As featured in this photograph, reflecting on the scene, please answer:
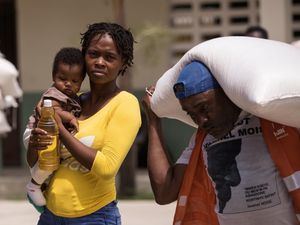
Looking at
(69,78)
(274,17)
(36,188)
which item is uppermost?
(69,78)

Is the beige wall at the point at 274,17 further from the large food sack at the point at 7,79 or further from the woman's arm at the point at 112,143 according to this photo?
the woman's arm at the point at 112,143

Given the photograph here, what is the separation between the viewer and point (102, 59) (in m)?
3.07

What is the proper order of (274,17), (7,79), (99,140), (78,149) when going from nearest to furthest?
(78,149), (99,140), (7,79), (274,17)

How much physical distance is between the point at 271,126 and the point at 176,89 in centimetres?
32

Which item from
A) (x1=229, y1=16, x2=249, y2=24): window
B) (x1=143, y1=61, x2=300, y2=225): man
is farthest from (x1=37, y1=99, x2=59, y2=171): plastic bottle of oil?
(x1=229, y1=16, x2=249, y2=24): window

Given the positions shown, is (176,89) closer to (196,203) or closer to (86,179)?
(196,203)

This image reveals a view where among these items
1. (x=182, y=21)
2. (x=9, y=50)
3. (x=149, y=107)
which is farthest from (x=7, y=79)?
(x=9, y=50)

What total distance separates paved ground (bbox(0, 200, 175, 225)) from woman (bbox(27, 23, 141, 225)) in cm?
408

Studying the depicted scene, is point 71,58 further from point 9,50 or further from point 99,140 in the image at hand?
point 9,50

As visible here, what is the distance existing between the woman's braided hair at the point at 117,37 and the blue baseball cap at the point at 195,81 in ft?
2.46

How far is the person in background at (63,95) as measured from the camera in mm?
3092

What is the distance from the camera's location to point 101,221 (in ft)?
10.3

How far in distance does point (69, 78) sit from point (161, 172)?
688 mm

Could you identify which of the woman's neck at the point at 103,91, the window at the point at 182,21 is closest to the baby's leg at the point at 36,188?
the woman's neck at the point at 103,91
